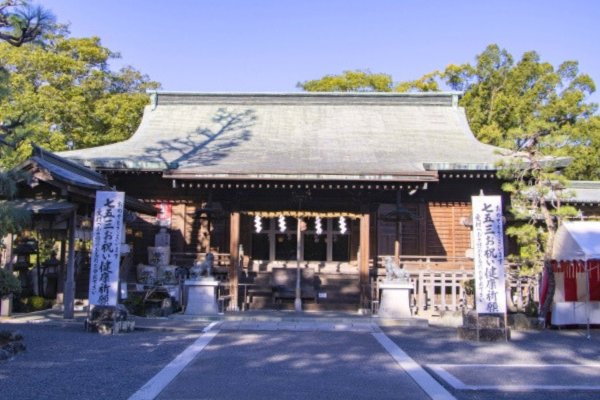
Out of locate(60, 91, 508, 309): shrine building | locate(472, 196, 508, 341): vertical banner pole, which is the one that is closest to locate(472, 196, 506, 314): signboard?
locate(472, 196, 508, 341): vertical banner pole

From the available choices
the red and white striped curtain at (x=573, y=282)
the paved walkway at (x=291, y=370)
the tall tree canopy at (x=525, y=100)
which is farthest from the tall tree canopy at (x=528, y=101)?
the paved walkway at (x=291, y=370)

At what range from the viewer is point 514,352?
9133mm

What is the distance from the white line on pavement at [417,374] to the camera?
20.8 feet

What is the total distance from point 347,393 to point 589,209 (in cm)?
1726

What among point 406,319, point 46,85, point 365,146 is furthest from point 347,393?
point 46,85

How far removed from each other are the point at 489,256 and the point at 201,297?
6.79m

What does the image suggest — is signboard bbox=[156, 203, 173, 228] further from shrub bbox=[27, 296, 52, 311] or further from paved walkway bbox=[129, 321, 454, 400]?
paved walkway bbox=[129, 321, 454, 400]

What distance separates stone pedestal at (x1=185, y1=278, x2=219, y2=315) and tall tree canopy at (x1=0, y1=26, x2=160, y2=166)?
11.1m

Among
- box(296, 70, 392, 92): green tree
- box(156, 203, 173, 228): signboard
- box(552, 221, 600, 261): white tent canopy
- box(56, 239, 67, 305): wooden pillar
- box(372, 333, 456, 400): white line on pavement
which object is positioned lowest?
box(372, 333, 456, 400): white line on pavement

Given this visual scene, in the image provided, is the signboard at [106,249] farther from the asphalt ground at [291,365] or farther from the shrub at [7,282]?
the shrub at [7,282]

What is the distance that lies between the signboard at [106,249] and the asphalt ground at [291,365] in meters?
0.84

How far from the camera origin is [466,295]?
46.1 feet

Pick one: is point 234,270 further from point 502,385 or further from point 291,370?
point 502,385

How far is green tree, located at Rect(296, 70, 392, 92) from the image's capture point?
33.2 metres
